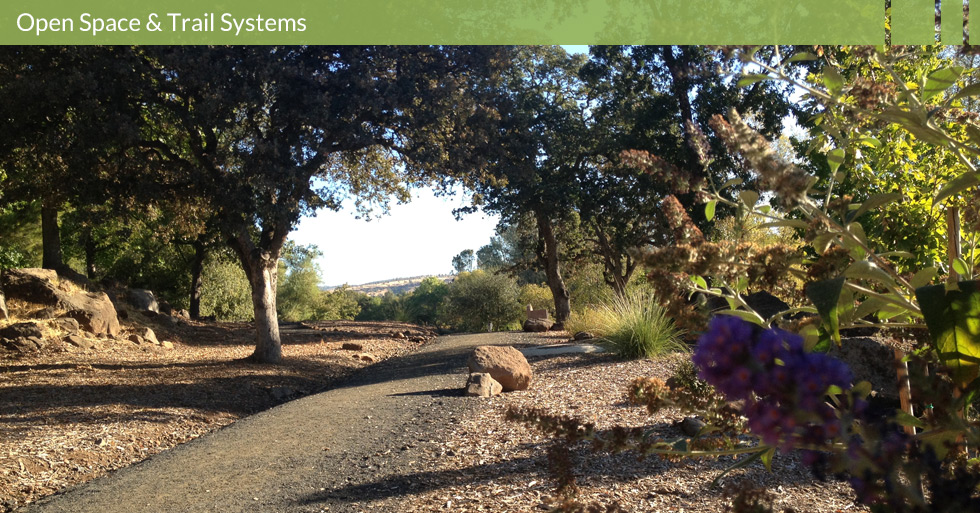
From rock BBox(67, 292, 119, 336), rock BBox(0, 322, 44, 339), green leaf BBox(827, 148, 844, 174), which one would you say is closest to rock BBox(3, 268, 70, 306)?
rock BBox(67, 292, 119, 336)

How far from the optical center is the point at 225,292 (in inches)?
1077

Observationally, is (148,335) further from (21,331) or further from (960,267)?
(960,267)

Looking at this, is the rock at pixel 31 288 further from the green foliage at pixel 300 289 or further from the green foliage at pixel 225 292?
the green foliage at pixel 300 289

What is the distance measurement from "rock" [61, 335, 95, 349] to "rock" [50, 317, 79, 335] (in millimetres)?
448

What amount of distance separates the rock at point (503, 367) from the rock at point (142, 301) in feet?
43.5

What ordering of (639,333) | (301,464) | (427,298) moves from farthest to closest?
(427,298)
(639,333)
(301,464)

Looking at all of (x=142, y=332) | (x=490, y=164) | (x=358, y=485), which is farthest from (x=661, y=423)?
(x=142, y=332)

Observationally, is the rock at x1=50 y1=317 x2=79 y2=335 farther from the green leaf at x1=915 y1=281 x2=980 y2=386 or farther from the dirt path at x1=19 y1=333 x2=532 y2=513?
the green leaf at x1=915 y1=281 x2=980 y2=386

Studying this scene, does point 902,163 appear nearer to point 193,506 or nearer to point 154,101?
point 193,506

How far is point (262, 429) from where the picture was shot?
664cm

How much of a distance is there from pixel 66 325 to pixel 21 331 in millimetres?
1425

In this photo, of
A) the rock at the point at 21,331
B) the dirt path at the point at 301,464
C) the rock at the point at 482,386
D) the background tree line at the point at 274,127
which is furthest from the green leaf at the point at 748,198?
the rock at the point at 21,331

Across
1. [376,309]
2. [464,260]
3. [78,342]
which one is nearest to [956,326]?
[78,342]

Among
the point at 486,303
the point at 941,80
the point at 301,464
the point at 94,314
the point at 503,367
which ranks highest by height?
the point at 941,80
